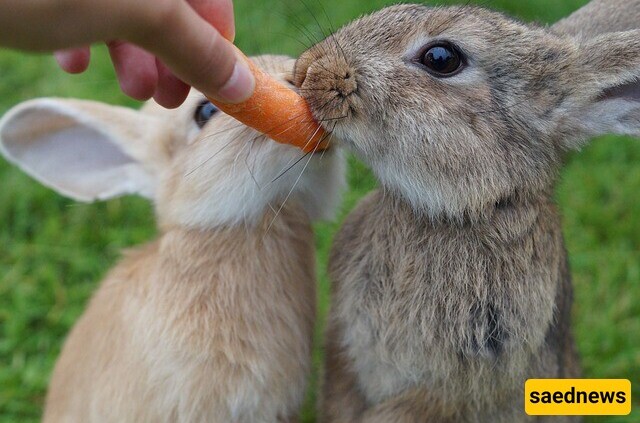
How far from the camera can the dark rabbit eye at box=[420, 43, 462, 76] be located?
9.73 feet

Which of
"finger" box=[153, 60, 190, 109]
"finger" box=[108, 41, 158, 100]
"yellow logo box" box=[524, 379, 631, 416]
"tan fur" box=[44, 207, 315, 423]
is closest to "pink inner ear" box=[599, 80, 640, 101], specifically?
"yellow logo box" box=[524, 379, 631, 416]

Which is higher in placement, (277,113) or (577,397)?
(277,113)

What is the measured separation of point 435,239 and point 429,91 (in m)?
0.54

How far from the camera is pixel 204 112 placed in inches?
139

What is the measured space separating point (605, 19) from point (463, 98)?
1.08m

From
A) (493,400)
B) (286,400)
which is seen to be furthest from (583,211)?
(286,400)

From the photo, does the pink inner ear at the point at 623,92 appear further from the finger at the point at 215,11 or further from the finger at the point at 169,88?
the finger at the point at 169,88

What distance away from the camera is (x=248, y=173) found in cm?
325

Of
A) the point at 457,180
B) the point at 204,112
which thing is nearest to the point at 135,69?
the point at 204,112

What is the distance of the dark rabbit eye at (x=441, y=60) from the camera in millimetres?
2967

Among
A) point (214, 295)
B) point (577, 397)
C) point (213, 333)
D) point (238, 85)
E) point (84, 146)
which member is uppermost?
point (84, 146)

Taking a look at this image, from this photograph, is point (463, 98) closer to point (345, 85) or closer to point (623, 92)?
point (345, 85)

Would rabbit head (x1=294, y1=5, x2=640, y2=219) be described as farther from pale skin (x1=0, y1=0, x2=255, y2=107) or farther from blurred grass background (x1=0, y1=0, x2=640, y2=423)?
blurred grass background (x1=0, y1=0, x2=640, y2=423)

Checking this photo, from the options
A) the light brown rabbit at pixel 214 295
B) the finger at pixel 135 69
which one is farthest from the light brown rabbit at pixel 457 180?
the finger at pixel 135 69
